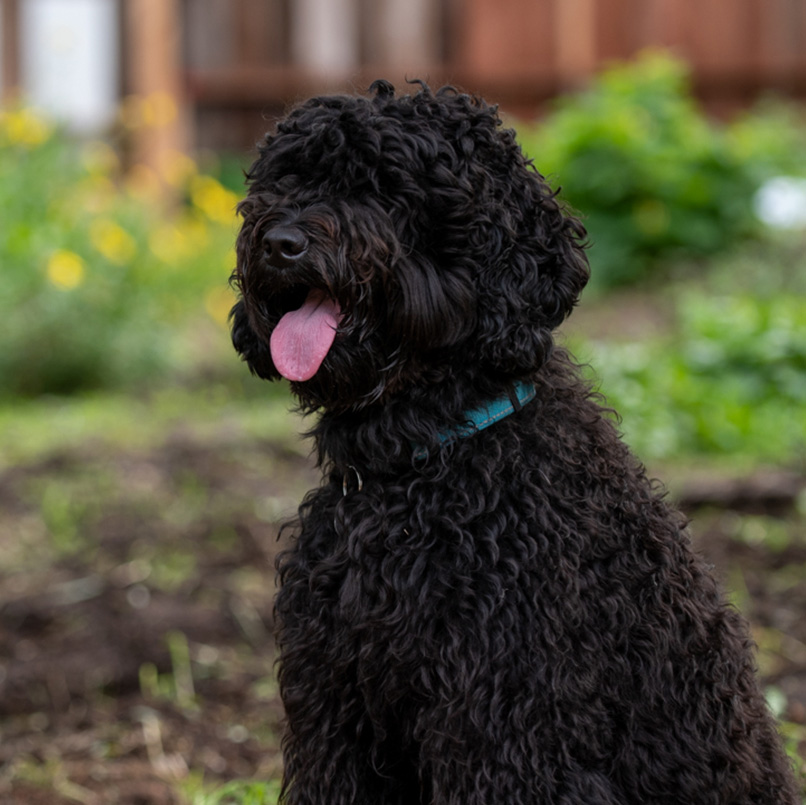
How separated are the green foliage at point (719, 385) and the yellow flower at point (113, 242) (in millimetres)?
3407

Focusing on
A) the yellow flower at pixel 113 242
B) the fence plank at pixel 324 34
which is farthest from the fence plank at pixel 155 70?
the yellow flower at pixel 113 242

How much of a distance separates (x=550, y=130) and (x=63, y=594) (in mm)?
7272

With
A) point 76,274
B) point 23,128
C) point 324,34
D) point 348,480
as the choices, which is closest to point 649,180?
point 76,274

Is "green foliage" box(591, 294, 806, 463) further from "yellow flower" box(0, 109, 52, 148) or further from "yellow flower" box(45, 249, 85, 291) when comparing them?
"yellow flower" box(0, 109, 52, 148)

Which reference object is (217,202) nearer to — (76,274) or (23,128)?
(23,128)

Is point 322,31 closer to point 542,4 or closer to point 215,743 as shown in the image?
point 542,4

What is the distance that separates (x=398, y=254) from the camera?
2.21 metres

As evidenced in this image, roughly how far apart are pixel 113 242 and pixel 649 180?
4586mm

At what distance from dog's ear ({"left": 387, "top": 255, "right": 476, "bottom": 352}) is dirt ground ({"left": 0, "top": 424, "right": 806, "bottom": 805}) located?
1.40 meters

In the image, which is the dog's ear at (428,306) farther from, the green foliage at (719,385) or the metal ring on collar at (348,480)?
the green foliage at (719,385)

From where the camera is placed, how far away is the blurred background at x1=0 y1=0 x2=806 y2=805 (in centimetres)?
430

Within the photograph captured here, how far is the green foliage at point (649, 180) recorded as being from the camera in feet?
32.2

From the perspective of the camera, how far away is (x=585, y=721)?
2172 mm

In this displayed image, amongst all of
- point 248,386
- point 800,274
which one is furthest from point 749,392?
point 248,386
